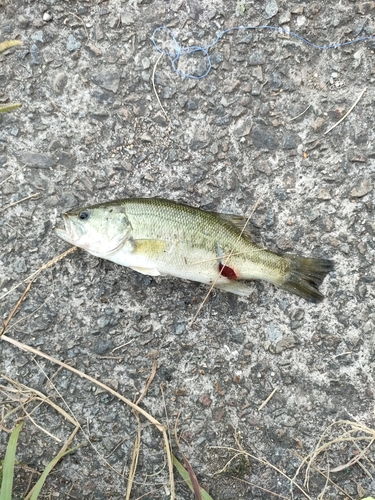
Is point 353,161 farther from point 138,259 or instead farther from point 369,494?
point 369,494

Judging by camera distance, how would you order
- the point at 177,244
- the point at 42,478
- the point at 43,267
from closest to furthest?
the point at 177,244, the point at 42,478, the point at 43,267

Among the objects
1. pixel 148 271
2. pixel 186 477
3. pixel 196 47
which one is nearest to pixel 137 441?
pixel 186 477

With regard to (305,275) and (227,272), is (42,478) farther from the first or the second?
(305,275)

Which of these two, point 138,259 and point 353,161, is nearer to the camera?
point 138,259

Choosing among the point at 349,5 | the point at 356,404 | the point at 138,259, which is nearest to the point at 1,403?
the point at 138,259

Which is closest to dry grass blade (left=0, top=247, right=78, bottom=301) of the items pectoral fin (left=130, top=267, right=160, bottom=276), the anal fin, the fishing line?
pectoral fin (left=130, top=267, right=160, bottom=276)

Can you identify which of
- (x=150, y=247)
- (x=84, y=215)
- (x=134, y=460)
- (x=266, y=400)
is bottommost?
(x=134, y=460)

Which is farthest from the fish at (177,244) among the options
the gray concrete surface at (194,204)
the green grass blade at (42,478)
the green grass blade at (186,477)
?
the green grass blade at (42,478)
